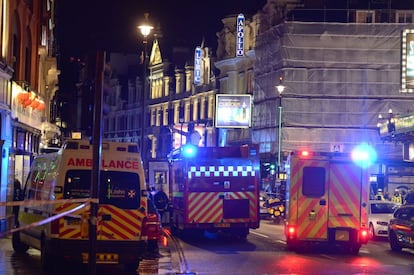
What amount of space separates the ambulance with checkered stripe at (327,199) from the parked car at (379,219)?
4.75 m

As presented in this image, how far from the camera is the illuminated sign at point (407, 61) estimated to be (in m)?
29.8

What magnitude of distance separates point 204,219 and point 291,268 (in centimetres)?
673

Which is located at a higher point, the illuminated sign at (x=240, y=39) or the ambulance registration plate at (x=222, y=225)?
the illuminated sign at (x=240, y=39)

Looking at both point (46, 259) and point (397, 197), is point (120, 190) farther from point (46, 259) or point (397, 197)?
point (397, 197)

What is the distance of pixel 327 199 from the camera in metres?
19.9

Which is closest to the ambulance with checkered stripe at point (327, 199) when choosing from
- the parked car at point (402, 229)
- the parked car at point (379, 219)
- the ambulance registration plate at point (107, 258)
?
the parked car at point (402, 229)

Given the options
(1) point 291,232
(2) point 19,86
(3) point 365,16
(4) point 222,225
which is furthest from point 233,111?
(1) point 291,232

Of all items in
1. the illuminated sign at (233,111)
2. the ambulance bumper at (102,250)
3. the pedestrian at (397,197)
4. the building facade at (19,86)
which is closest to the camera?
the ambulance bumper at (102,250)

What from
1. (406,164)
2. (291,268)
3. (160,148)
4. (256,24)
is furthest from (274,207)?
(160,148)

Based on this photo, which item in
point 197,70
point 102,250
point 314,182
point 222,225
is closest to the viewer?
point 102,250

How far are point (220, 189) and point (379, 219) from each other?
5600mm

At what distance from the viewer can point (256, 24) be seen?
194ft

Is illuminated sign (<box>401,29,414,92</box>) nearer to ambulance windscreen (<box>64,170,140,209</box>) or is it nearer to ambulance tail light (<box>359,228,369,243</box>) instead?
ambulance tail light (<box>359,228,369,243</box>)

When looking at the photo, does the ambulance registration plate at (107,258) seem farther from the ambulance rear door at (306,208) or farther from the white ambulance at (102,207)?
the ambulance rear door at (306,208)
